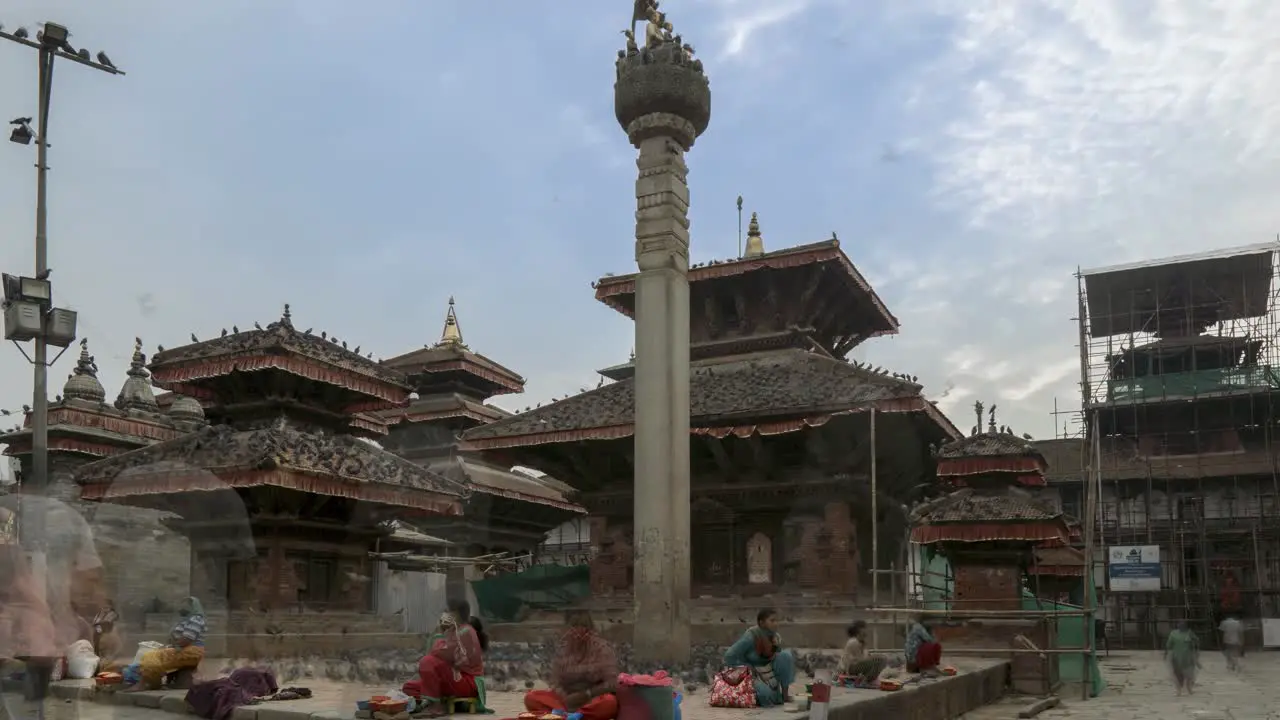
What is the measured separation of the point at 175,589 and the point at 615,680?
418 centimetres

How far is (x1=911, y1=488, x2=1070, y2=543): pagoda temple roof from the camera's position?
71.6ft

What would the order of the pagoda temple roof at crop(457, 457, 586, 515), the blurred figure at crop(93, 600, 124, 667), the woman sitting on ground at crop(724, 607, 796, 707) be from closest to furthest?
the woman sitting on ground at crop(724, 607, 796, 707) < the blurred figure at crop(93, 600, 124, 667) < the pagoda temple roof at crop(457, 457, 586, 515)

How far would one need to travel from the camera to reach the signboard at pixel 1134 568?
40531mm

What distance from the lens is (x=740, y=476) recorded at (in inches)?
981

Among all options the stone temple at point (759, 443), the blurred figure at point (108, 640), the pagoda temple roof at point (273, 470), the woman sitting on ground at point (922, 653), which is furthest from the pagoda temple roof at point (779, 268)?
the blurred figure at point (108, 640)

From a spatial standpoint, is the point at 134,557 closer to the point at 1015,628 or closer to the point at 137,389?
the point at 1015,628

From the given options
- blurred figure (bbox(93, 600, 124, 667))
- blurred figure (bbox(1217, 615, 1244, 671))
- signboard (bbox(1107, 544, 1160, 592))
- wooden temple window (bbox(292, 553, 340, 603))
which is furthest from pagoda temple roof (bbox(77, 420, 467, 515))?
signboard (bbox(1107, 544, 1160, 592))

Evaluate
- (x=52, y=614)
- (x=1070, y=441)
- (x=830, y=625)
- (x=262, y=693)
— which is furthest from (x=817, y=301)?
(x=1070, y=441)

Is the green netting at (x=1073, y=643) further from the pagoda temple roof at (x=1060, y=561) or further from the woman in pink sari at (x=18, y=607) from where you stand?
the woman in pink sari at (x=18, y=607)

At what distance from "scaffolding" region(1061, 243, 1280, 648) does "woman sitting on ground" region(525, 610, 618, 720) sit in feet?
120

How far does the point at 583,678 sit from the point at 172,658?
6052 mm

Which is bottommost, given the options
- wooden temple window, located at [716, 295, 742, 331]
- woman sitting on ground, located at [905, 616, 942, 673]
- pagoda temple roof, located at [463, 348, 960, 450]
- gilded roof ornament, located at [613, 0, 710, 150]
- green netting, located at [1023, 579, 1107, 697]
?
green netting, located at [1023, 579, 1107, 697]

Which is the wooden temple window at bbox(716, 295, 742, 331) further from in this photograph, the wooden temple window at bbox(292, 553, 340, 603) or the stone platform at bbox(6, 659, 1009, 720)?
the stone platform at bbox(6, 659, 1009, 720)

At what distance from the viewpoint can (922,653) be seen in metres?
16.5
